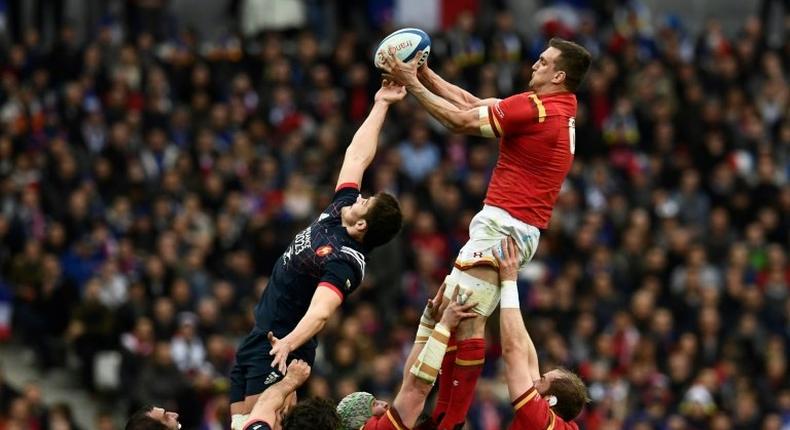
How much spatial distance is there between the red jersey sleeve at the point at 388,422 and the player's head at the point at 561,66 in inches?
86.3

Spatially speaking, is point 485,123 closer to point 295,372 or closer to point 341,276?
point 341,276

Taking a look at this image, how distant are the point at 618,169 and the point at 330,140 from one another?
155 inches

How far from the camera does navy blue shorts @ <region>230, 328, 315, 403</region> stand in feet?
35.7

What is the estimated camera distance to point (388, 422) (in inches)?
412

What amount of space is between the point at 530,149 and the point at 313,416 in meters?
2.19

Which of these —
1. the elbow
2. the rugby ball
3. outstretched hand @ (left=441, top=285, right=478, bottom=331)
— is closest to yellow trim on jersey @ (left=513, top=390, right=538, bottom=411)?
outstretched hand @ (left=441, top=285, right=478, bottom=331)

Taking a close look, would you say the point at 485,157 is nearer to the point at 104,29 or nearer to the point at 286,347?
the point at 104,29

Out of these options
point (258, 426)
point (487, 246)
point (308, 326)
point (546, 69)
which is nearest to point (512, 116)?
point (546, 69)

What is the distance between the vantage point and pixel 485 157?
2250cm

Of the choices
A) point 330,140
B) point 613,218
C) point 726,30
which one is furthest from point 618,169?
point 726,30

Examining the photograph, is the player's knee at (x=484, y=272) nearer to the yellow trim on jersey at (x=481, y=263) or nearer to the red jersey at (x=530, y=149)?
the yellow trim on jersey at (x=481, y=263)

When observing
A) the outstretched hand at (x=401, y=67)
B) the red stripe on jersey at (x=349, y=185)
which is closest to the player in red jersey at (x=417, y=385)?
the red stripe on jersey at (x=349, y=185)

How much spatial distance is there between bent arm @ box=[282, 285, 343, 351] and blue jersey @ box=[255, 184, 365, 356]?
4.2 inches

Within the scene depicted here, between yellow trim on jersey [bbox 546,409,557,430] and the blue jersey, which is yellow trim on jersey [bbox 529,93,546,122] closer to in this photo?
the blue jersey
